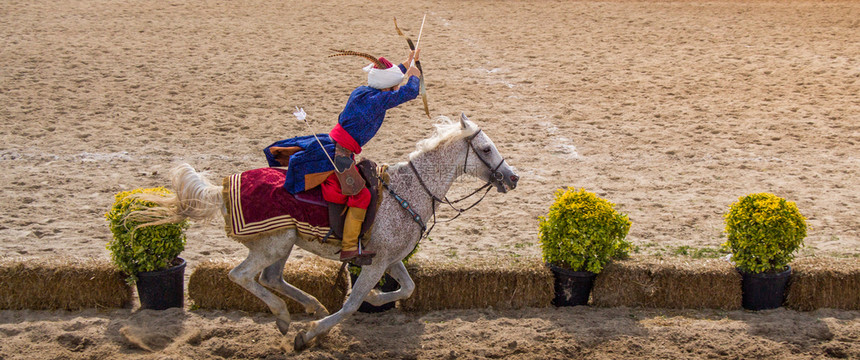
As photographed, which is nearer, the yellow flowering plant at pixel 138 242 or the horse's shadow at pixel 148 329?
the horse's shadow at pixel 148 329

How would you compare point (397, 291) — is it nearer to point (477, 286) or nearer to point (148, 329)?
point (477, 286)

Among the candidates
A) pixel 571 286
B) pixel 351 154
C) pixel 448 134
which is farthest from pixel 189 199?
pixel 571 286

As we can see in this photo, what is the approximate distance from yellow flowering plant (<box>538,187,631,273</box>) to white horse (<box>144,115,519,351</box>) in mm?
1099

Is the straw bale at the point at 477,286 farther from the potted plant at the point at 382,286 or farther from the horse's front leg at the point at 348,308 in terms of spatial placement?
the horse's front leg at the point at 348,308

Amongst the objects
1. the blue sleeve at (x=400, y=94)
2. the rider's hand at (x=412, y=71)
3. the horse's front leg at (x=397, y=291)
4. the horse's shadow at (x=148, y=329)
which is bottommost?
the horse's shadow at (x=148, y=329)

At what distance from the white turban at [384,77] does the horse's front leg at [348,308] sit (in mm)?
1511

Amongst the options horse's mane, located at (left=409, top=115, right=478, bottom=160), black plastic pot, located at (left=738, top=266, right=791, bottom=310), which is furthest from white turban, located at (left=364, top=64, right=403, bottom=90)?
black plastic pot, located at (left=738, top=266, right=791, bottom=310)

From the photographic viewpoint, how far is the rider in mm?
6180

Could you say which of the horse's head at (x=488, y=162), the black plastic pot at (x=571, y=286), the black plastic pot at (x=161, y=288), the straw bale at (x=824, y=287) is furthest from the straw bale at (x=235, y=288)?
the straw bale at (x=824, y=287)

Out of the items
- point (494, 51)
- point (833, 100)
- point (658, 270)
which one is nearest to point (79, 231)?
point (658, 270)

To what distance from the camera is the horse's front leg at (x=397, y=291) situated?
273 inches

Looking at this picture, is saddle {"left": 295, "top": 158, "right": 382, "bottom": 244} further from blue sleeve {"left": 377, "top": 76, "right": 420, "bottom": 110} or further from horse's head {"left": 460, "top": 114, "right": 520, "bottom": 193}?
horse's head {"left": 460, "top": 114, "right": 520, "bottom": 193}

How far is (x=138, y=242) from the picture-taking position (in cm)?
709

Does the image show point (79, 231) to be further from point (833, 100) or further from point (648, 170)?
point (833, 100)
